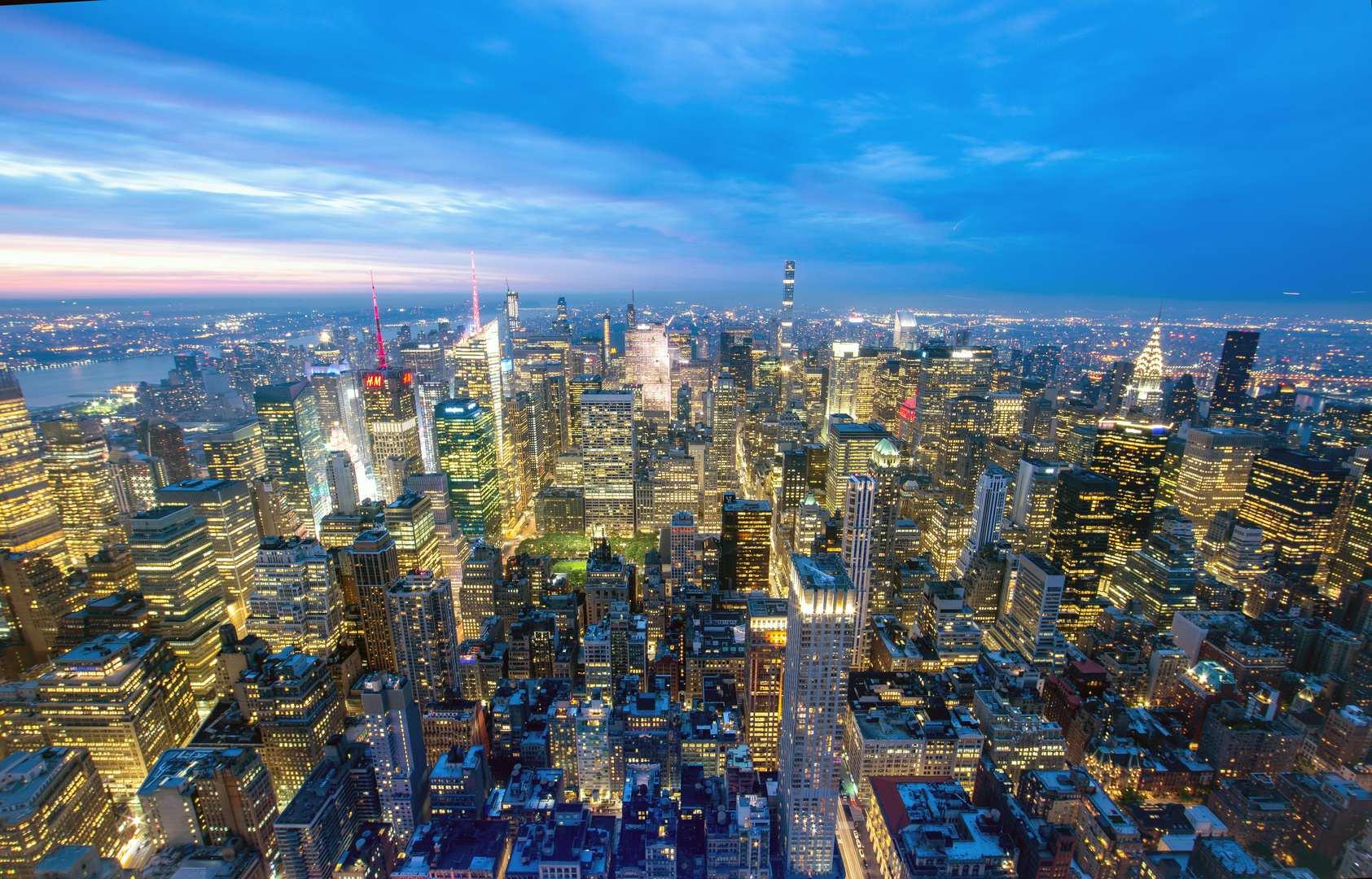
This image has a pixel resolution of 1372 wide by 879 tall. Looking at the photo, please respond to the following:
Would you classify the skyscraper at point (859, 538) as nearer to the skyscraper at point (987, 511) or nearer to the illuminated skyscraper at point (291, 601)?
the skyscraper at point (987, 511)

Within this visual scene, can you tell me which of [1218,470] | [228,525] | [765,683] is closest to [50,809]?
[228,525]

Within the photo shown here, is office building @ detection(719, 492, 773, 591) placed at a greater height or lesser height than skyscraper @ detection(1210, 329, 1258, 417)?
lesser

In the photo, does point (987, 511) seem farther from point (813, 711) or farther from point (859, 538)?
point (813, 711)

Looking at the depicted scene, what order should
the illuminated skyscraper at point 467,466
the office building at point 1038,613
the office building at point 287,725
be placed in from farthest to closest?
the illuminated skyscraper at point 467,466 < the office building at point 1038,613 < the office building at point 287,725

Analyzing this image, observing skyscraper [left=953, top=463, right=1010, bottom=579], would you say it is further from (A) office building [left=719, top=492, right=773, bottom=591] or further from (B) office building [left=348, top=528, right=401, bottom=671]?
(B) office building [left=348, top=528, right=401, bottom=671]

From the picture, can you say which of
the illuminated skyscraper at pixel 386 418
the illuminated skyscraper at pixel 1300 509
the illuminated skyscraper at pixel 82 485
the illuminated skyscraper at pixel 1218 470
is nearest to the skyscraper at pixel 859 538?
the illuminated skyscraper at pixel 1300 509

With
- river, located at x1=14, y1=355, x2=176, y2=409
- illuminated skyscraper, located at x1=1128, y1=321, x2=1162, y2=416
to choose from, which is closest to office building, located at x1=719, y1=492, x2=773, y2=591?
illuminated skyscraper, located at x1=1128, y1=321, x2=1162, y2=416
